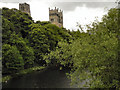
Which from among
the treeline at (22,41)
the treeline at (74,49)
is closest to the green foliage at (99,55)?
the treeline at (74,49)

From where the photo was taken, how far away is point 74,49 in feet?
37.1

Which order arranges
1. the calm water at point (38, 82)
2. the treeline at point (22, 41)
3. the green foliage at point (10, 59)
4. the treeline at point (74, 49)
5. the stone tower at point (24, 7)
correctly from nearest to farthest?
1. the treeline at point (74, 49)
2. the calm water at point (38, 82)
3. the green foliage at point (10, 59)
4. the treeline at point (22, 41)
5. the stone tower at point (24, 7)

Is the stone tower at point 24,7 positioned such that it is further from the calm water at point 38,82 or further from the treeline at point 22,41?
the calm water at point 38,82

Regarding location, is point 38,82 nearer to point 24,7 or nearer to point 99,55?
point 99,55

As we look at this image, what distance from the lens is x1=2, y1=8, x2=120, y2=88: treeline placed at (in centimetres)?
996

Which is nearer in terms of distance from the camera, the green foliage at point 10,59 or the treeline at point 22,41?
the green foliage at point 10,59

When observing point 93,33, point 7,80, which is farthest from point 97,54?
point 7,80

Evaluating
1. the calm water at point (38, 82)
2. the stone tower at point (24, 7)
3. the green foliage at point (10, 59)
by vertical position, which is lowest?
the calm water at point (38, 82)

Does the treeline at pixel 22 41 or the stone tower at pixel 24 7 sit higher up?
the stone tower at pixel 24 7

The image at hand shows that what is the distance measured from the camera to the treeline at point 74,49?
32.7ft

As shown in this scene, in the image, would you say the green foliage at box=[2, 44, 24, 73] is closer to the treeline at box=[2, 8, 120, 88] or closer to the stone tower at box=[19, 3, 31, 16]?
the treeline at box=[2, 8, 120, 88]

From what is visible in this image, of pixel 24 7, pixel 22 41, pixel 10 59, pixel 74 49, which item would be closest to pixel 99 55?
pixel 74 49

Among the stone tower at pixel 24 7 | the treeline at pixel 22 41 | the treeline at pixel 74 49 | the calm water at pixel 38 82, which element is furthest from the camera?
the stone tower at pixel 24 7

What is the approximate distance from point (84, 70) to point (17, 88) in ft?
68.3
